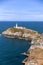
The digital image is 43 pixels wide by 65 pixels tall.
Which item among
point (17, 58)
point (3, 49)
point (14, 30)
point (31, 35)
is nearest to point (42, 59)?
point (17, 58)

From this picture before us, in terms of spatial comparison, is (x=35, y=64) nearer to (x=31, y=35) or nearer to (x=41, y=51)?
(x=41, y=51)

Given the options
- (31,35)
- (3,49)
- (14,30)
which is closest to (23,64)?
→ (3,49)

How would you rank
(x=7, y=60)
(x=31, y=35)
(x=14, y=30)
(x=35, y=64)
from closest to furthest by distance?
(x=35, y=64) < (x=7, y=60) < (x=31, y=35) < (x=14, y=30)

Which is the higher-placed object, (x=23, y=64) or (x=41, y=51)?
(x=41, y=51)

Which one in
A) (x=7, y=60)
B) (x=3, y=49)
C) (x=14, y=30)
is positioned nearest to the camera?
(x=7, y=60)

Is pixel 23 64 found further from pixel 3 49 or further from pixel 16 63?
pixel 3 49

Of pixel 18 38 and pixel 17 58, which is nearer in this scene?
pixel 17 58

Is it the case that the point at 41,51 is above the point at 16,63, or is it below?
above

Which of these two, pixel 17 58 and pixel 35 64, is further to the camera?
pixel 17 58

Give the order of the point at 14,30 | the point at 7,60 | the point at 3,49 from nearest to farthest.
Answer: the point at 7,60 < the point at 3,49 < the point at 14,30
